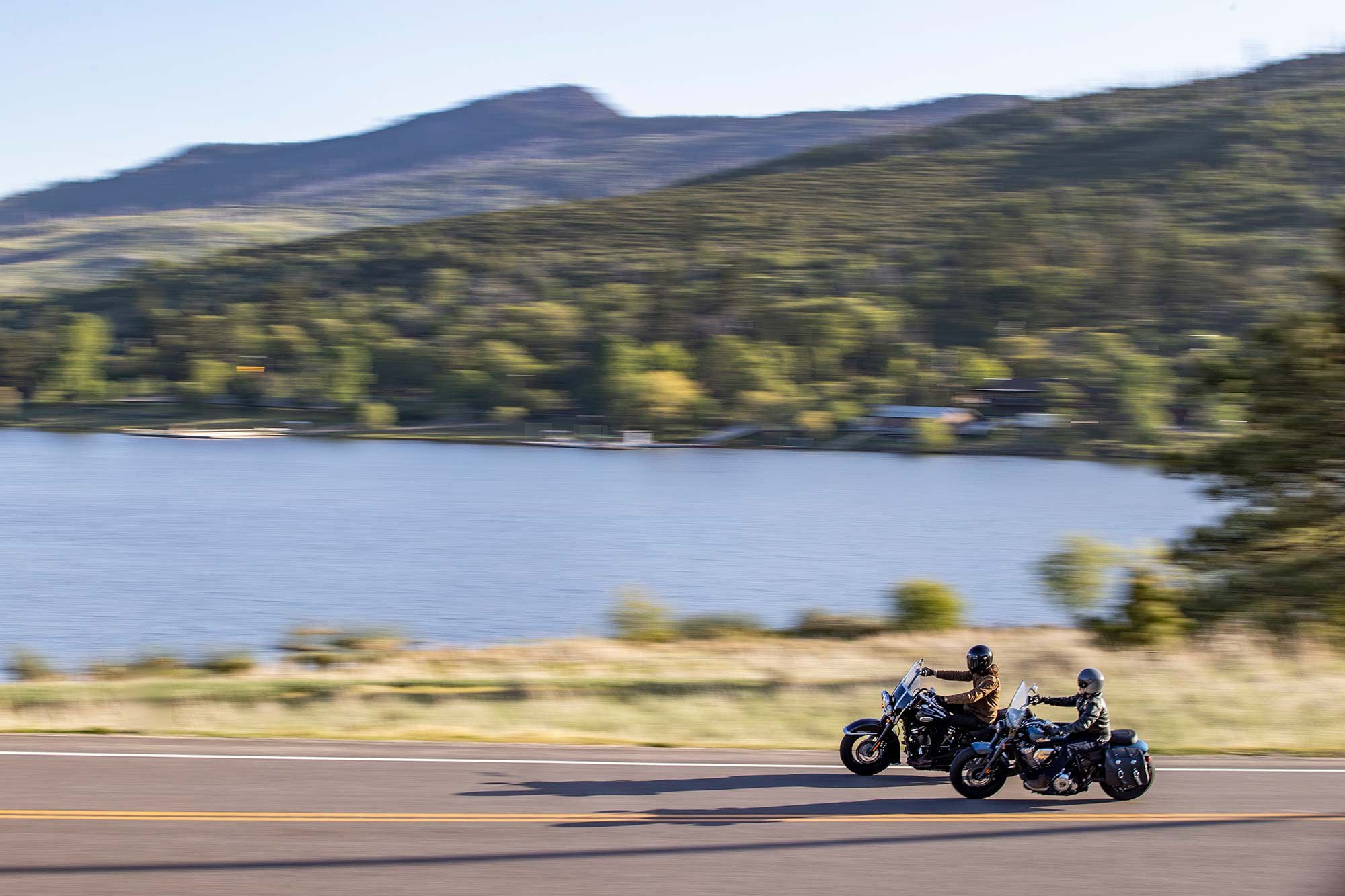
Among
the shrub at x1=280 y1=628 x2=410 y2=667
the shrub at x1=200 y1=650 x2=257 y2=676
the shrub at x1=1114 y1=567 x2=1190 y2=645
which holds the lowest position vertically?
the shrub at x1=280 y1=628 x2=410 y2=667

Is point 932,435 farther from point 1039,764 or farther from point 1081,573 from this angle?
point 1039,764

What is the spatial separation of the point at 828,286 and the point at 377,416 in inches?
1785

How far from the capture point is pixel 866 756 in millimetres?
9766

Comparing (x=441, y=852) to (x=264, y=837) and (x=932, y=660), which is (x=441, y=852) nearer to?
(x=264, y=837)

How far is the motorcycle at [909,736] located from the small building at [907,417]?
83.8m

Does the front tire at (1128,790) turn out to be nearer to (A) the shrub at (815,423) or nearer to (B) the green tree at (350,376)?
(A) the shrub at (815,423)

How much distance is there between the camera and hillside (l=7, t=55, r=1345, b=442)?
328 ft

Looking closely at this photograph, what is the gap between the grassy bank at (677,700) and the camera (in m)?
12.6

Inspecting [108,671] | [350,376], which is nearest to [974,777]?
[108,671]

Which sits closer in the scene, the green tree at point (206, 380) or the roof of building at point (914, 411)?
the roof of building at point (914, 411)

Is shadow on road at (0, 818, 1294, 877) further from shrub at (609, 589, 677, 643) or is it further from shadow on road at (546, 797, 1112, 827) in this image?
shrub at (609, 589, 677, 643)

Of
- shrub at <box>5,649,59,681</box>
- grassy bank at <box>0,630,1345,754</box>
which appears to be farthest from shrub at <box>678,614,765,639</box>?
shrub at <box>5,649,59,681</box>

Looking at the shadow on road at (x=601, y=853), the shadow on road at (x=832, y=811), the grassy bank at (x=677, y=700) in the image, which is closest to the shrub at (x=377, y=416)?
the grassy bank at (x=677, y=700)

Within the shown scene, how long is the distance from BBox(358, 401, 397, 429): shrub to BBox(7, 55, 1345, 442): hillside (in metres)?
2.94
